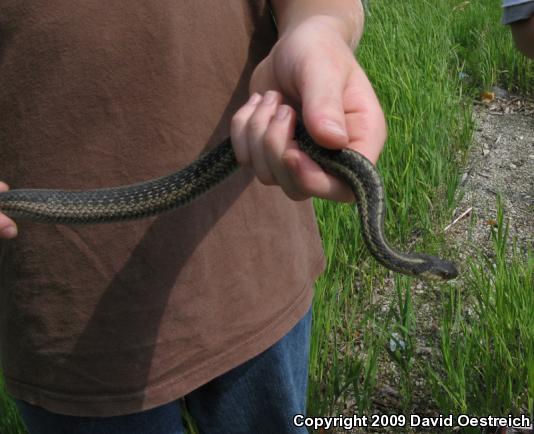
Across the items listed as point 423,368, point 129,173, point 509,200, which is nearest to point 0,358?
point 129,173

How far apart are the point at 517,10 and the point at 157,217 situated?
49.1 inches

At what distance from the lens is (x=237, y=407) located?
169cm

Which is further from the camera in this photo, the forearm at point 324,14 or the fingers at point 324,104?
the forearm at point 324,14

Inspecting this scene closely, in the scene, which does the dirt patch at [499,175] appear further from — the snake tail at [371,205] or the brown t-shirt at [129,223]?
the brown t-shirt at [129,223]

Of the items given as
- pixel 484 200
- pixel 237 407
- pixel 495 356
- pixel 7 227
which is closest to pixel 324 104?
pixel 7 227

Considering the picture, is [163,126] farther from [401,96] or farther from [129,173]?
[401,96]

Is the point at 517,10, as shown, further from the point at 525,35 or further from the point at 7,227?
the point at 7,227

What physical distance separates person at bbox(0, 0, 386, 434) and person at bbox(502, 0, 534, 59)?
674 millimetres

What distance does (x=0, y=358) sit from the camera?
5.20 feet

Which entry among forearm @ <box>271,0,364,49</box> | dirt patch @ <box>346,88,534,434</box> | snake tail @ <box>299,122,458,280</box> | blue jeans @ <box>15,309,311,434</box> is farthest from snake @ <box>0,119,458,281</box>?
dirt patch @ <box>346,88,534,434</box>

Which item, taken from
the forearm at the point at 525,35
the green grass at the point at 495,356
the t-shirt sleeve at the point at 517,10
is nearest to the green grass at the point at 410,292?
the green grass at the point at 495,356

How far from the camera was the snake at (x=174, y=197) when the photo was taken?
4.45 ft

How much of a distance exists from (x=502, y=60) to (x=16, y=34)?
4.07 metres

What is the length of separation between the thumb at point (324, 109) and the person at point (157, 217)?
5cm
